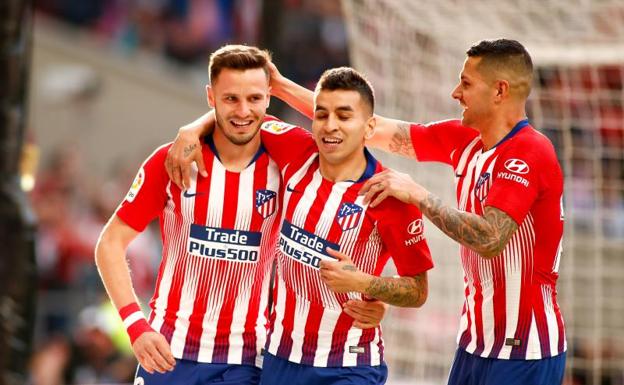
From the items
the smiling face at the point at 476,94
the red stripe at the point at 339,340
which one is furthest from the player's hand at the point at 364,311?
the smiling face at the point at 476,94

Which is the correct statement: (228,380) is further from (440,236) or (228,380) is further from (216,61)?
(440,236)

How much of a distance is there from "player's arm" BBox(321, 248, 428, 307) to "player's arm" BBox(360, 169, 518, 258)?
0.26m

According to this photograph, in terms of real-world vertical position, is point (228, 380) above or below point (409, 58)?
below

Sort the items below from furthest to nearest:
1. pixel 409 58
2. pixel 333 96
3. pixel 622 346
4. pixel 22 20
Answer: pixel 622 346, pixel 409 58, pixel 22 20, pixel 333 96

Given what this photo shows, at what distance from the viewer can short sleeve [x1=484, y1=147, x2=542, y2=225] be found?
4.24 m

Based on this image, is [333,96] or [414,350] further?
[414,350]

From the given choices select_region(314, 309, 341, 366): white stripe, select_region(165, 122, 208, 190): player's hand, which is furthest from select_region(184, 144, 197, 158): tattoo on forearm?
select_region(314, 309, 341, 366): white stripe

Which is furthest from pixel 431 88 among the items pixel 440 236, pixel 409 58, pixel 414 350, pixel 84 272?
pixel 84 272

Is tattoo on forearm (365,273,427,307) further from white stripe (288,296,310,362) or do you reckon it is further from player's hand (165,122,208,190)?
player's hand (165,122,208,190)

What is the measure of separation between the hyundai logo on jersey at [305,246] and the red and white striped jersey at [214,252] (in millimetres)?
201

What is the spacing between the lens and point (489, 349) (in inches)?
176

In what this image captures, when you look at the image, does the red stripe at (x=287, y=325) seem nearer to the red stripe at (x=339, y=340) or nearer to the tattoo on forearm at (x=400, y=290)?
the red stripe at (x=339, y=340)

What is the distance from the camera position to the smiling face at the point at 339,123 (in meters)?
4.33

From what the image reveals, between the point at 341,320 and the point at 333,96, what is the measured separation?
0.87 meters
